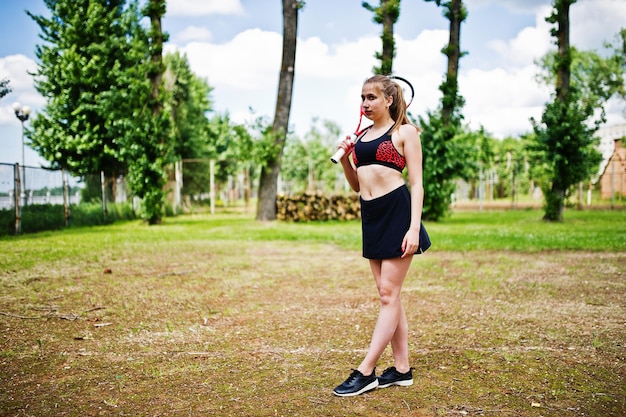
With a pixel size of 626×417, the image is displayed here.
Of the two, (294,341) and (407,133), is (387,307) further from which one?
(294,341)

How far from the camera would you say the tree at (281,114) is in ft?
65.3

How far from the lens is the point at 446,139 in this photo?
2008 cm

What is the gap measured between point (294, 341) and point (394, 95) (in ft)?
7.49

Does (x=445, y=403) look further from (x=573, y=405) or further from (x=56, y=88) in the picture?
(x=56, y=88)

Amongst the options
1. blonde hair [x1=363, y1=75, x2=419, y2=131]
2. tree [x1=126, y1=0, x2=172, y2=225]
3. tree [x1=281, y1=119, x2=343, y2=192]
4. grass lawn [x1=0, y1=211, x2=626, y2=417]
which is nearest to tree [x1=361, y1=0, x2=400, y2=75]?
tree [x1=126, y1=0, x2=172, y2=225]

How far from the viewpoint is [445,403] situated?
10.8 ft

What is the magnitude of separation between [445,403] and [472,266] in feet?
20.0

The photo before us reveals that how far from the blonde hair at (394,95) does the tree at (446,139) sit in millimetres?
16555

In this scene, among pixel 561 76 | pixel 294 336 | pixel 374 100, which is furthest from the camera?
pixel 561 76

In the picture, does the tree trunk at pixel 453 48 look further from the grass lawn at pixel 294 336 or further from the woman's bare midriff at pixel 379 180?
the woman's bare midriff at pixel 379 180

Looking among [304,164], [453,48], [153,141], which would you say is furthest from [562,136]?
[304,164]

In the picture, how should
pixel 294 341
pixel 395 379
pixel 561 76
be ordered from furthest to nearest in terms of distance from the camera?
pixel 561 76
pixel 294 341
pixel 395 379

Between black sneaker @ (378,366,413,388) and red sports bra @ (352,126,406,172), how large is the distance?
135 centimetres

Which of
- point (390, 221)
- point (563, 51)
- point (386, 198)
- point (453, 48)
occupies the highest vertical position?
point (453, 48)
